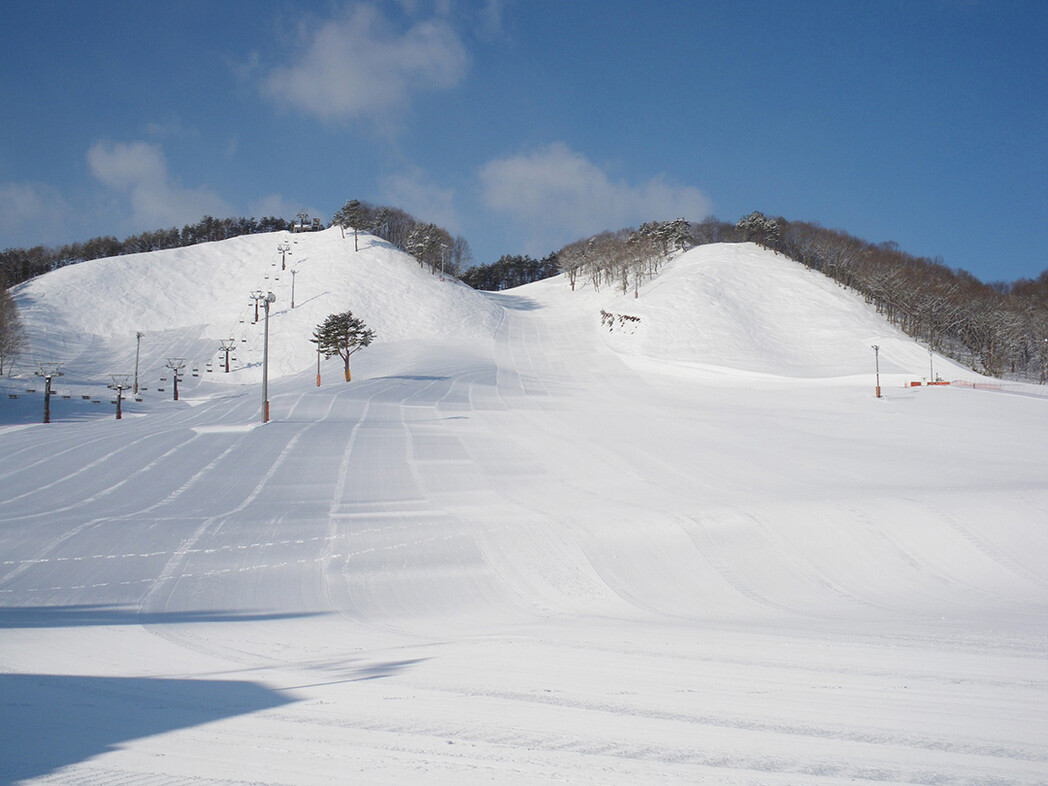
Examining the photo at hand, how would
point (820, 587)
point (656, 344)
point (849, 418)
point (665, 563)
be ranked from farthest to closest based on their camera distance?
1. point (656, 344)
2. point (849, 418)
3. point (665, 563)
4. point (820, 587)

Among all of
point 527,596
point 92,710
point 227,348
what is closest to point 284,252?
point 227,348

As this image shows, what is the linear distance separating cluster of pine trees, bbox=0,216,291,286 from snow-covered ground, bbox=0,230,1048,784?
97.7 m

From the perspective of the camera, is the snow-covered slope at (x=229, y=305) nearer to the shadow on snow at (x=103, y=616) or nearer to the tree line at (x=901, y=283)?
the tree line at (x=901, y=283)

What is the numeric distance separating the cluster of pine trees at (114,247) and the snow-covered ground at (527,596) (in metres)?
97.7

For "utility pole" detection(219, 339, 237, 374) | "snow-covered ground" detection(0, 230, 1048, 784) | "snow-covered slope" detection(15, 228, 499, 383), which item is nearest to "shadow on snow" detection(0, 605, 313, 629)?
"snow-covered ground" detection(0, 230, 1048, 784)

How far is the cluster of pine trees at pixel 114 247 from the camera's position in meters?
106

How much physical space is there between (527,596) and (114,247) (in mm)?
134643

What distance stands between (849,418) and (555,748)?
34249 millimetres

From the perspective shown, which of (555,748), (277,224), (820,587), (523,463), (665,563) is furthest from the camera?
(277,224)

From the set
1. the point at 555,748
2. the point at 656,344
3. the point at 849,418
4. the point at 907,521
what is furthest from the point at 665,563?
the point at 656,344

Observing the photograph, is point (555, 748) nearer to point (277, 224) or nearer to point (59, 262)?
point (59, 262)

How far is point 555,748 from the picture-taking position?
465 centimetres

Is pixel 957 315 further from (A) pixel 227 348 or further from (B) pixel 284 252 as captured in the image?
(B) pixel 284 252

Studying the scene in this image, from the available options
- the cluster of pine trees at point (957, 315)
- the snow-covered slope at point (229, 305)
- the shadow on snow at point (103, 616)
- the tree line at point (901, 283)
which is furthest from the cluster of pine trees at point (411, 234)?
the shadow on snow at point (103, 616)
